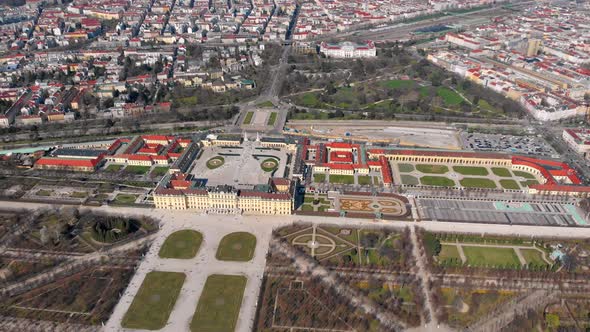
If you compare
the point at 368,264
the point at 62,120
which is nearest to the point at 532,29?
the point at 368,264

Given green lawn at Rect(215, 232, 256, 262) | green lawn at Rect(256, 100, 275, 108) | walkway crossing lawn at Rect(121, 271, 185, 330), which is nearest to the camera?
walkway crossing lawn at Rect(121, 271, 185, 330)

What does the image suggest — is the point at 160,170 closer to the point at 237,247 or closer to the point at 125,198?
the point at 125,198

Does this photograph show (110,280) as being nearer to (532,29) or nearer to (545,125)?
(545,125)

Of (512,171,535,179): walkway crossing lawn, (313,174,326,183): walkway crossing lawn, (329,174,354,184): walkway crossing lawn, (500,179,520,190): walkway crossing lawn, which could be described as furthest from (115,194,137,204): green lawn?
(512,171,535,179): walkway crossing lawn

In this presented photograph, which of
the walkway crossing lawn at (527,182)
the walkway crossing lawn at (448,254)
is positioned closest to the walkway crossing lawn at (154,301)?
the walkway crossing lawn at (448,254)

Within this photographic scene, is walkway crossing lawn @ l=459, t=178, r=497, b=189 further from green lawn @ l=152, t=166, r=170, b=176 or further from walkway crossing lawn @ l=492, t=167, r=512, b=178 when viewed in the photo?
green lawn @ l=152, t=166, r=170, b=176

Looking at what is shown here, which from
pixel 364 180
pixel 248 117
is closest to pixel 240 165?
pixel 364 180
